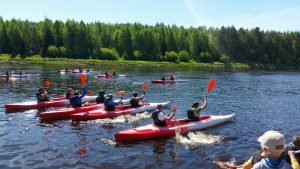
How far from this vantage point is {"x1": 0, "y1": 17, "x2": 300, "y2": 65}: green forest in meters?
118

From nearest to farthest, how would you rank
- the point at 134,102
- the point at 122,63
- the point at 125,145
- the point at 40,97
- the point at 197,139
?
1. the point at 125,145
2. the point at 197,139
3. the point at 134,102
4. the point at 40,97
5. the point at 122,63

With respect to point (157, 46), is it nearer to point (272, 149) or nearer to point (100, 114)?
point (100, 114)

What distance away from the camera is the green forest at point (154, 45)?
11838 centimetres

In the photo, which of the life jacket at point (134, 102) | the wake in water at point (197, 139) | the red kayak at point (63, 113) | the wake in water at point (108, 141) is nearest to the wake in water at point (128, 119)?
the life jacket at point (134, 102)

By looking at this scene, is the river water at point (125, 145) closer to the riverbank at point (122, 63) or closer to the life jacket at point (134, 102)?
the life jacket at point (134, 102)

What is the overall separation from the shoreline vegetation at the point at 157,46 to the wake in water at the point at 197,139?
9326 cm

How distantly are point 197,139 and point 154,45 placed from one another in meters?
102

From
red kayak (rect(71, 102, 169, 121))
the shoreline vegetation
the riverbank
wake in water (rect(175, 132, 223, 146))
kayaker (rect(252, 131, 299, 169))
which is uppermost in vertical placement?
the shoreline vegetation

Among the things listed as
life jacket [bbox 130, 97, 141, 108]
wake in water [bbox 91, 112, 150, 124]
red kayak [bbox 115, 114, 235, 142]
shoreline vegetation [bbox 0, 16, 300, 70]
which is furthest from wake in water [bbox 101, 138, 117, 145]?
shoreline vegetation [bbox 0, 16, 300, 70]

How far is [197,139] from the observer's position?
19.2m

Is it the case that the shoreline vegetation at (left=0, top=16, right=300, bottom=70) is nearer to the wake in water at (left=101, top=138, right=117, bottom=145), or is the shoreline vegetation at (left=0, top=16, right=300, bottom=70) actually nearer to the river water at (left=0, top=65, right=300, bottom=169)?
the river water at (left=0, top=65, right=300, bottom=169)

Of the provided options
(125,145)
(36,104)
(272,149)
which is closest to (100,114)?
(125,145)

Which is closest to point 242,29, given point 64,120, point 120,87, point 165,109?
point 120,87

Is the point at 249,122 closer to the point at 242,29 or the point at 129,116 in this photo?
the point at 129,116
